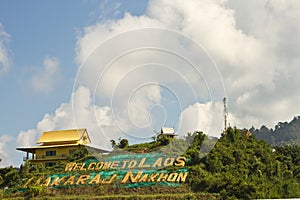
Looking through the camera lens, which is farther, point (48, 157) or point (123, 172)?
point (48, 157)

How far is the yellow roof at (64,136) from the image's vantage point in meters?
32.5

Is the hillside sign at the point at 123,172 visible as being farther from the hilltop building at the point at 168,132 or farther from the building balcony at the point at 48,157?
the building balcony at the point at 48,157

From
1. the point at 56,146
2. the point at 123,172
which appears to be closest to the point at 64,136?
the point at 56,146

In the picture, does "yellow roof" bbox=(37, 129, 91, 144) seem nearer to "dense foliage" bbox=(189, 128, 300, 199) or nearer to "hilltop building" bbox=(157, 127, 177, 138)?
"hilltop building" bbox=(157, 127, 177, 138)

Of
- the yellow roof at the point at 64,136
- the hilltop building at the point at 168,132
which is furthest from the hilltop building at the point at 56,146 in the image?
the hilltop building at the point at 168,132

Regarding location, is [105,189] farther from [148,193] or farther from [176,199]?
[176,199]

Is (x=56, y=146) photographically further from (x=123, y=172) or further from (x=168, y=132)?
(x=123, y=172)

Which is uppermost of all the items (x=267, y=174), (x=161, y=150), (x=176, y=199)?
(x=161, y=150)

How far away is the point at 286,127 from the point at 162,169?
263 feet

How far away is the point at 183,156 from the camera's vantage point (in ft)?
74.7

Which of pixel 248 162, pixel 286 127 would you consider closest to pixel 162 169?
pixel 248 162

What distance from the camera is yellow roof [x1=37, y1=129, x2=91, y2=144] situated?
3250 cm

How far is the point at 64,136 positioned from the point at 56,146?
1.08 m

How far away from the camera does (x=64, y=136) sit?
32969mm
